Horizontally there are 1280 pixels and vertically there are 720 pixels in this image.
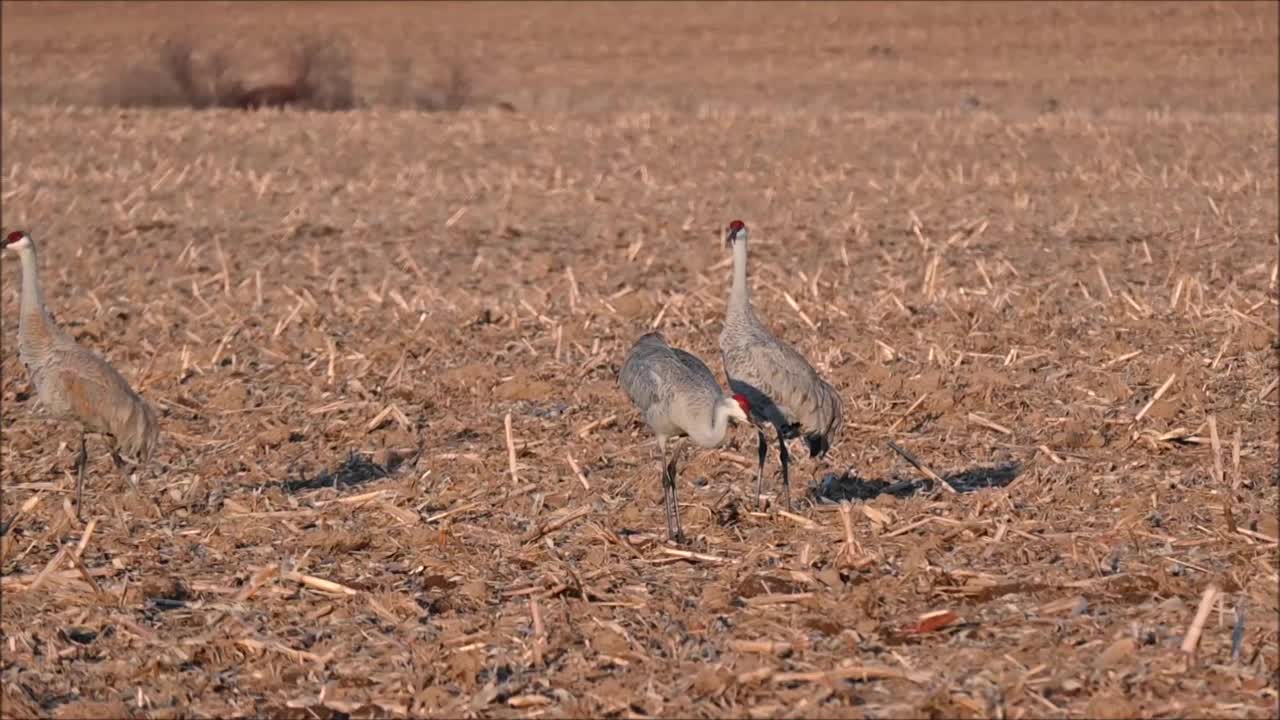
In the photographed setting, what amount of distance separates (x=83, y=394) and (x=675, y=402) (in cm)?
282

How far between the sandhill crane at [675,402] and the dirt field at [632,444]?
34 cm

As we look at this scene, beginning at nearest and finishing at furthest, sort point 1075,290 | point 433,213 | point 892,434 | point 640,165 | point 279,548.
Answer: point 279,548
point 892,434
point 1075,290
point 433,213
point 640,165

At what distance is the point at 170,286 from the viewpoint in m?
14.4

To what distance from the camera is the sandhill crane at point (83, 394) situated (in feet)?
26.8

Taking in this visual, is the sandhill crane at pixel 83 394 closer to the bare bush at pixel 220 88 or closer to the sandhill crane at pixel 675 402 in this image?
the sandhill crane at pixel 675 402

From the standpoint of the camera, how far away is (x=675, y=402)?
748 cm

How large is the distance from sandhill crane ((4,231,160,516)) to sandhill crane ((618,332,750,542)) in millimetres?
2307

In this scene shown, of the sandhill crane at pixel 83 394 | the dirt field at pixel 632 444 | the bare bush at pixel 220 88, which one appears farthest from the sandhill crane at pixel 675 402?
the bare bush at pixel 220 88

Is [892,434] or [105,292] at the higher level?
[892,434]

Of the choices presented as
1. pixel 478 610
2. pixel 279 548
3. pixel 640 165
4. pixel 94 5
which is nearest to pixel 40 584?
pixel 279 548

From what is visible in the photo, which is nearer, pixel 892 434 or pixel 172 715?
pixel 172 715

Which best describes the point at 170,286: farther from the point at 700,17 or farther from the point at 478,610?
the point at 700,17

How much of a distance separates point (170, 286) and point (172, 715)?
9299 mm

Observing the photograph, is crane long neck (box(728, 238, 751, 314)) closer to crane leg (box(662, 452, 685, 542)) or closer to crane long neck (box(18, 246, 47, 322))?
crane leg (box(662, 452, 685, 542))
